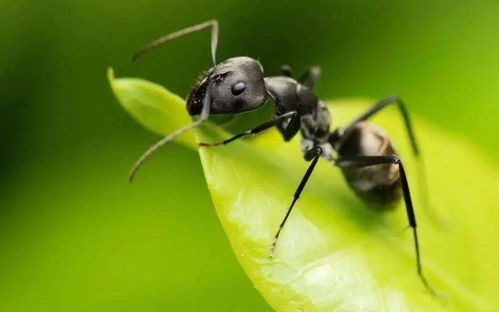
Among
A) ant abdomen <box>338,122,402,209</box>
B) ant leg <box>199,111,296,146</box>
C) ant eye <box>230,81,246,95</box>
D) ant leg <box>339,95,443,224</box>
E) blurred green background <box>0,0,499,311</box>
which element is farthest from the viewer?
blurred green background <box>0,0,499,311</box>

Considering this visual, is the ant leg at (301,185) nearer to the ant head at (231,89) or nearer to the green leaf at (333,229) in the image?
the green leaf at (333,229)

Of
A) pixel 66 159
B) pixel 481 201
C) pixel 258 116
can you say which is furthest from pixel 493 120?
pixel 66 159

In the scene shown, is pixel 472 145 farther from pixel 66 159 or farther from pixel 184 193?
pixel 66 159

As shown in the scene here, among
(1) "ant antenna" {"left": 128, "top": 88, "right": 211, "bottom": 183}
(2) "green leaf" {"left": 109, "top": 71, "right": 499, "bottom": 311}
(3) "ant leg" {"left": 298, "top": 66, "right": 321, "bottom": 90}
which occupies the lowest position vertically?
(2) "green leaf" {"left": 109, "top": 71, "right": 499, "bottom": 311}

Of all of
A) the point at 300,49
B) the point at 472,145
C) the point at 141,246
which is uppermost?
the point at 300,49

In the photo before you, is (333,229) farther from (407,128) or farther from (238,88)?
(407,128)

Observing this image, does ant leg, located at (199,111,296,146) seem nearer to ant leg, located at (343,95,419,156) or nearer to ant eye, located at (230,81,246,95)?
ant eye, located at (230,81,246,95)

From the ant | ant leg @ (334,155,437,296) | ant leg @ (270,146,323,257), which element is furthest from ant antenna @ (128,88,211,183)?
ant leg @ (334,155,437,296)

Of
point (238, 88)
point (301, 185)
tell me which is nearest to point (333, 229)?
point (301, 185)
